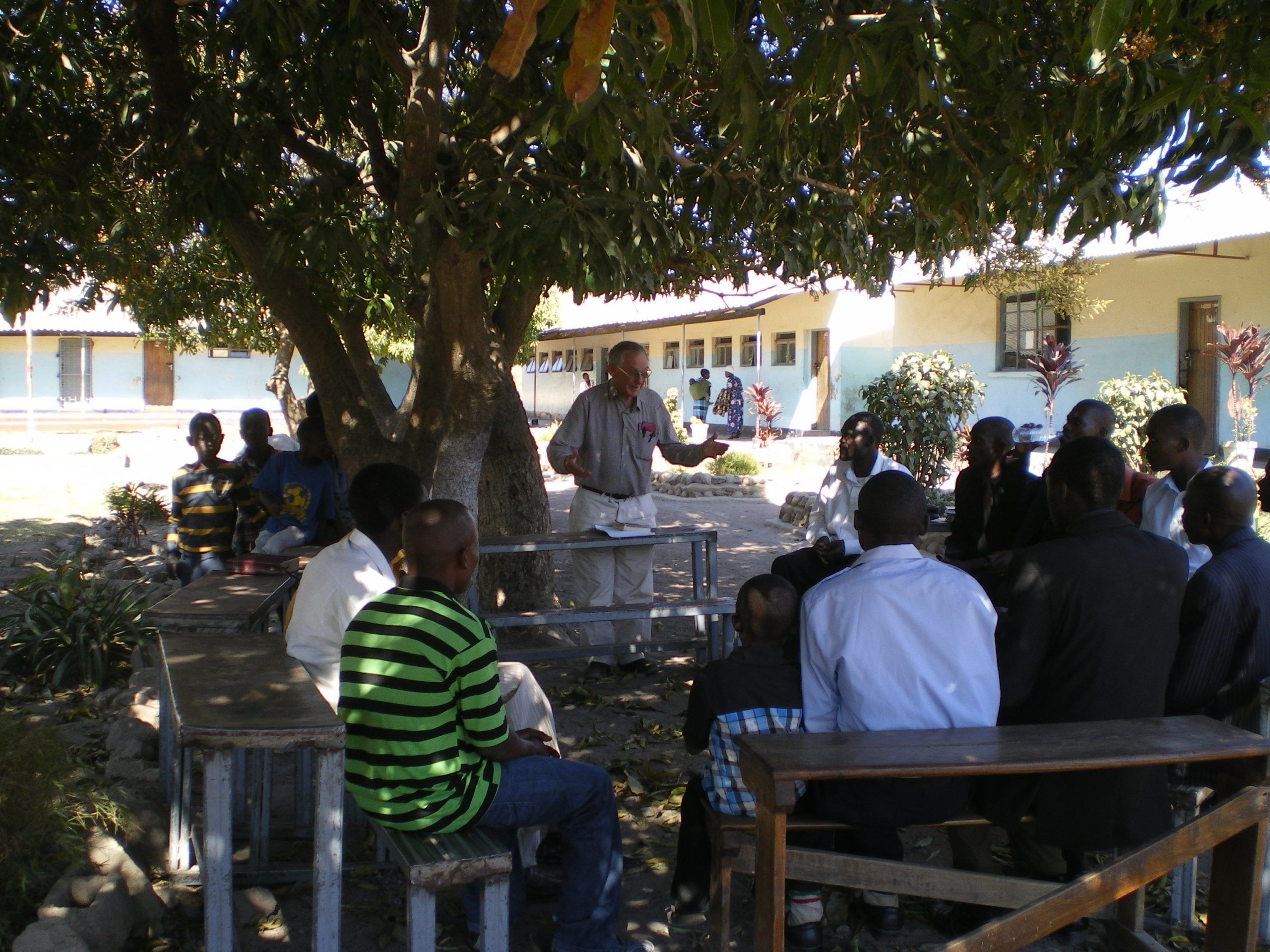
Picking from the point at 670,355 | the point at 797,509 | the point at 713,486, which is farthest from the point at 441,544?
the point at 670,355

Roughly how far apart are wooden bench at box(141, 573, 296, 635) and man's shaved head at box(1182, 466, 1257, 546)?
3.48 m

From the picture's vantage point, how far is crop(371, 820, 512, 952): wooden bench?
2652 mm

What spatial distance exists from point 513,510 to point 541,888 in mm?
4054

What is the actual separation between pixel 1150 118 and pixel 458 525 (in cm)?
316

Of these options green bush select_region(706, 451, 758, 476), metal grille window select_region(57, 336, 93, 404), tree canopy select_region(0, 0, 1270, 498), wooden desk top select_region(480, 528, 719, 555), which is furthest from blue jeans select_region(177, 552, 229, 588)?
metal grille window select_region(57, 336, 93, 404)

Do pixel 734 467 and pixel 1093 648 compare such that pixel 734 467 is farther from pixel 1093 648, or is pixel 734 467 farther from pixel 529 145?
pixel 1093 648

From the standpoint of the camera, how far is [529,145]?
18.0 ft

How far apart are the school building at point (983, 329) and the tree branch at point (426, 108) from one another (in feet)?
17.1

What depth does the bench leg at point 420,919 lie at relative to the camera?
2660 millimetres

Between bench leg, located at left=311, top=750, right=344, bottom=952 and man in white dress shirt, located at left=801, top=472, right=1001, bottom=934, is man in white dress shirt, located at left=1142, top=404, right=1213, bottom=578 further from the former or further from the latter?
bench leg, located at left=311, top=750, right=344, bottom=952

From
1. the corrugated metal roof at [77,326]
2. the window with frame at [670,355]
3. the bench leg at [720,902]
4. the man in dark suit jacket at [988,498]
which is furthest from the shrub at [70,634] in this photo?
the corrugated metal roof at [77,326]

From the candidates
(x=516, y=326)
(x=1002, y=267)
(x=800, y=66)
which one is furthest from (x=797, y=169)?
(x=1002, y=267)

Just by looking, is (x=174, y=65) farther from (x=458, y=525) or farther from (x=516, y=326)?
(x=458, y=525)

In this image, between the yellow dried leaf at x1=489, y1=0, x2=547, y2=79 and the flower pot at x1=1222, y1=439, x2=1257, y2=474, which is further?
the flower pot at x1=1222, y1=439, x2=1257, y2=474
